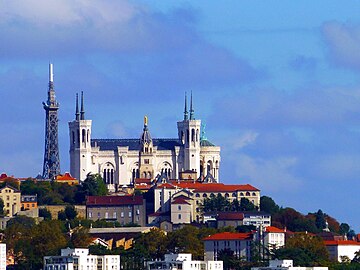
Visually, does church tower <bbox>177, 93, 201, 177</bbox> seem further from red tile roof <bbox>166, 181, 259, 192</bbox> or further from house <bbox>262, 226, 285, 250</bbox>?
house <bbox>262, 226, 285, 250</bbox>

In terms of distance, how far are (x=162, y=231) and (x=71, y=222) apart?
1113 centimetres

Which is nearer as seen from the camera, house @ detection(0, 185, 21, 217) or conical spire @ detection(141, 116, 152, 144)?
house @ detection(0, 185, 21, 217)

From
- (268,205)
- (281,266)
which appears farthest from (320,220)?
(281,266)

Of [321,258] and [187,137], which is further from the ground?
[187,137]

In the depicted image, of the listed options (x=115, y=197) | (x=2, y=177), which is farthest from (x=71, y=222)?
(x=2, y=177)

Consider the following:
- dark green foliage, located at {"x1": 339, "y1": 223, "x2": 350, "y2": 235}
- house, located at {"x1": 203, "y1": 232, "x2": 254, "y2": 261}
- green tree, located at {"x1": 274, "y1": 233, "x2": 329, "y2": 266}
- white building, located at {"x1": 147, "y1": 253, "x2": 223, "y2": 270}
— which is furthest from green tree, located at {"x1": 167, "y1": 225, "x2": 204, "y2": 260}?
dark green foliage, located at {"x1": 339, "y1": 223, "x2": 350, "y2": 235}

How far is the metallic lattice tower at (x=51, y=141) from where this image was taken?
186 m

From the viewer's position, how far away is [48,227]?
15275 cm

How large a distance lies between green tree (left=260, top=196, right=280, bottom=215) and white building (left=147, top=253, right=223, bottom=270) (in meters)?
34.1

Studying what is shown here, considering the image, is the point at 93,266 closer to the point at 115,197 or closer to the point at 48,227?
the point at 48,227

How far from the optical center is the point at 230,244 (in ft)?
501

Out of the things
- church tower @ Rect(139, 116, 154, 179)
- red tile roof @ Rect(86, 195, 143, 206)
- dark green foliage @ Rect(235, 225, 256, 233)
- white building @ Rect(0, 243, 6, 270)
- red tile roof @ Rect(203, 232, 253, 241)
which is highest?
church tower @ Rect(139, 116, 154, 179)

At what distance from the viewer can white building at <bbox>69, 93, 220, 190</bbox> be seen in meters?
187

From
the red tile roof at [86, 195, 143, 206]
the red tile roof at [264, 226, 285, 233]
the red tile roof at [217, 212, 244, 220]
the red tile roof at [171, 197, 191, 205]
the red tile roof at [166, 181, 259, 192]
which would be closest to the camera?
the red tile roof at [264, 226, 285, 233]
